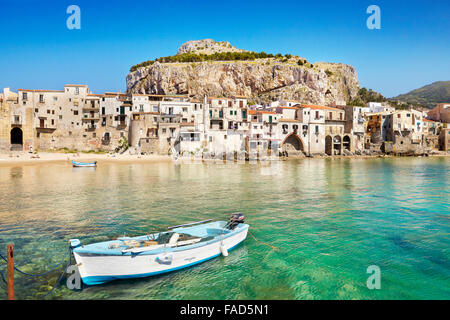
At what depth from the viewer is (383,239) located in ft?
43.7

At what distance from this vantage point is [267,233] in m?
13.9

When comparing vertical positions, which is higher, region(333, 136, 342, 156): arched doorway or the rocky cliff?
the rocky cliff

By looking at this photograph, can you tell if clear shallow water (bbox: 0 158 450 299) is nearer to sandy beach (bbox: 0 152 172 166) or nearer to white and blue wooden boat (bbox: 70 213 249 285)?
white and blue wooden boat (bbox: 70 213 249 285)

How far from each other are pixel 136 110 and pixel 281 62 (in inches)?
2702

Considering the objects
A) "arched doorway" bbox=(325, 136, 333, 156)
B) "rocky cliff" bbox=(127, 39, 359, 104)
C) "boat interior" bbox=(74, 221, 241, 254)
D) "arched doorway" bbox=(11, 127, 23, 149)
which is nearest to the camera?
"boat interior" bbox=(74, 221, 241, 254)

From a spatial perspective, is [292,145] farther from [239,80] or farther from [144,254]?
[144,254]

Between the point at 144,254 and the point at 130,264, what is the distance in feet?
1.65

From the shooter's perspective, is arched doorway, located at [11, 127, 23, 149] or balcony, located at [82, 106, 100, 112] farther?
balcony, located at [82, 106, 100, 112]

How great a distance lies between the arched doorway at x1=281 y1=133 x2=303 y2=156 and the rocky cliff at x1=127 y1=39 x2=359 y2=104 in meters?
33.0

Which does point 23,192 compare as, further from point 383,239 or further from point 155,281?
point 383,239

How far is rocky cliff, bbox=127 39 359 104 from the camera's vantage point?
101 metres

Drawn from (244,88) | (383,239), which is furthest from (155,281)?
(244,88)

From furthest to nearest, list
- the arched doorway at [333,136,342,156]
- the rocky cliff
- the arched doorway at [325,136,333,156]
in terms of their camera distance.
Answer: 1. the rocky cliff
2. the arched doorway at [333,136,342,156]
3. the arched doorway at [325,136,333,156]

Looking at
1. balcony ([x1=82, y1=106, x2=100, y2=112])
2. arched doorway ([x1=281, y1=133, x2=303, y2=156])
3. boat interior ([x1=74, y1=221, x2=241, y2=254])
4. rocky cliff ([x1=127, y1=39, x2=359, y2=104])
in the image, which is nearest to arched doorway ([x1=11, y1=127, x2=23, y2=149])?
balcony ([x1=82, y1=106, x2=100, y2=112])
